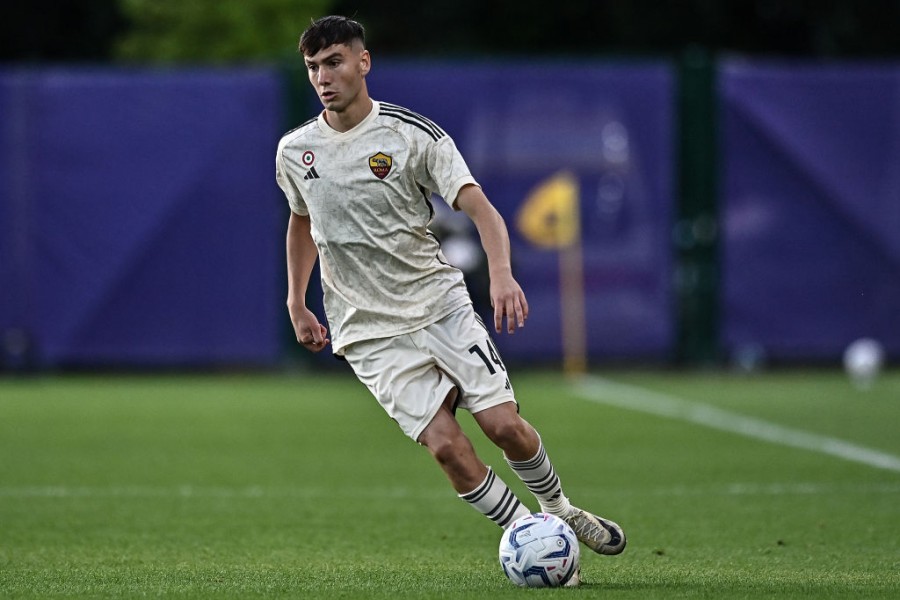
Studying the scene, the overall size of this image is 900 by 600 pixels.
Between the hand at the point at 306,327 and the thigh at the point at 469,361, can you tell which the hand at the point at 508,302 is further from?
the hand at the point at 306,327

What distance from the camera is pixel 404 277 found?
640 centimetres

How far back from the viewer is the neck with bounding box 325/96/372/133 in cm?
635

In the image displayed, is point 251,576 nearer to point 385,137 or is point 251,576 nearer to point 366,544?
A: point 366,544

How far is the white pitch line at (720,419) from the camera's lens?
36.1 feet

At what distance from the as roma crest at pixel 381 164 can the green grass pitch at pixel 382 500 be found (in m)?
1.52

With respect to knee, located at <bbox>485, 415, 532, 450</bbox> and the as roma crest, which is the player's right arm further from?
knee, located at <bbox>485, 415, 532, 450</bbox>

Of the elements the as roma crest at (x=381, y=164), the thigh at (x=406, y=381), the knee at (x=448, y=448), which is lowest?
the knee at (x=448, y=448)

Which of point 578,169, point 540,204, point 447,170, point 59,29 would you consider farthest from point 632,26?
point 447,170

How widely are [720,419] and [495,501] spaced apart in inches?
298

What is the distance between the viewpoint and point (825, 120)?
18.4m

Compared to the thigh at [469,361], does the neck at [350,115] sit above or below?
above

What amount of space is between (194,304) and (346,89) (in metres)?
12.4

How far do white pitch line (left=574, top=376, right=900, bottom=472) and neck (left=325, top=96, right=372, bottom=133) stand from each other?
5.08 m

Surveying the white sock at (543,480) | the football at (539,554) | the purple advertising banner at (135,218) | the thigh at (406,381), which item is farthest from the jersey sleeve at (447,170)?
the purple advertising banner at (135,218)
